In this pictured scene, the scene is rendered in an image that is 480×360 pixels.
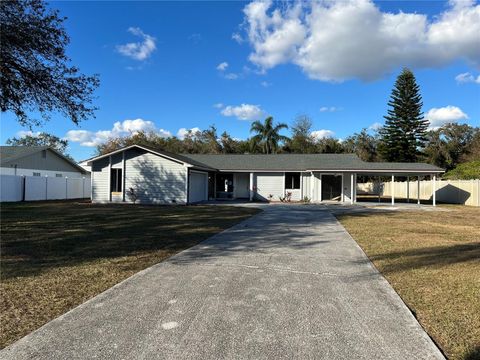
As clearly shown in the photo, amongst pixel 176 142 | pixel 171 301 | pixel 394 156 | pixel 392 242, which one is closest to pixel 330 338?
pixel 171 301

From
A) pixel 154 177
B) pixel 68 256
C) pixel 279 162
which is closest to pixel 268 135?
pixel 279 162

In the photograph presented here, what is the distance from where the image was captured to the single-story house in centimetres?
2420

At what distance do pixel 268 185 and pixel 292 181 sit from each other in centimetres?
175

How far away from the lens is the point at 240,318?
14.0 ft

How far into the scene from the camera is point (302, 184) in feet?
93.4

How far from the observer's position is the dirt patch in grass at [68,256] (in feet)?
15.0

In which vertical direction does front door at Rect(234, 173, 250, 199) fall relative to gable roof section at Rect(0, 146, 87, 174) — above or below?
below

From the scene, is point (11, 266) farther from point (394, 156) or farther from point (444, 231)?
point (394, 156)

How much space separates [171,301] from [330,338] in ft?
6.46

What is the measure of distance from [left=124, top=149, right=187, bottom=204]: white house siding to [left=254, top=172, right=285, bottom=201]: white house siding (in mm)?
7126

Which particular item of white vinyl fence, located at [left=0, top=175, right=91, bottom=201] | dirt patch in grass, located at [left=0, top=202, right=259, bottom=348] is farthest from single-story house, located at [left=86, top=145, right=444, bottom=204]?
dirt patch in grass, located at [left=0, top=202, right=259, bottom=348]

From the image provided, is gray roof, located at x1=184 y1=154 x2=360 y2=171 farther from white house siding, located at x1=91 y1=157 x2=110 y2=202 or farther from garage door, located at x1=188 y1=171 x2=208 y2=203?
white house siding, located at x1=91 y1=157 x2=110 y2=202

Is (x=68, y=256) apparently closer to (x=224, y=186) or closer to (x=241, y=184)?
(x=241, y=184)

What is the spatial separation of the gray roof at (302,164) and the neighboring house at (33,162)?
502 inches
